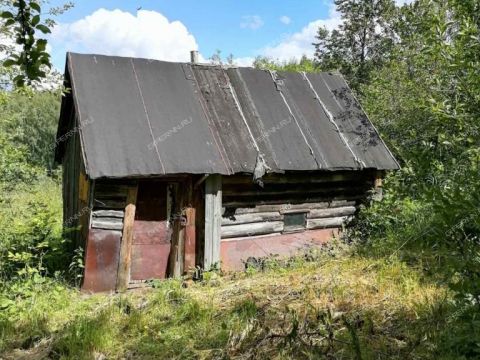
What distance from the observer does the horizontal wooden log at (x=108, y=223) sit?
7.51m

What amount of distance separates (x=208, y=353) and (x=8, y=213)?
7.38 meters

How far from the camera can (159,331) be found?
562 cm

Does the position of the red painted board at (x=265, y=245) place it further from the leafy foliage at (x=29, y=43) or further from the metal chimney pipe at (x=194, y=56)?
the leafy foliage at (x=29, y=43)

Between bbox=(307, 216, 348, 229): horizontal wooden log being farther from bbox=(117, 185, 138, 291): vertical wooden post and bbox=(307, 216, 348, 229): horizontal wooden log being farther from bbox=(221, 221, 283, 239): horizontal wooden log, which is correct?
bbox=(117, 185, 138, 291): vertical wooden post

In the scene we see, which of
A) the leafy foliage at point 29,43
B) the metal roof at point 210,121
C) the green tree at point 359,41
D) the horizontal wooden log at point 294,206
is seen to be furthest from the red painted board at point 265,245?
the green tree at point 359,41

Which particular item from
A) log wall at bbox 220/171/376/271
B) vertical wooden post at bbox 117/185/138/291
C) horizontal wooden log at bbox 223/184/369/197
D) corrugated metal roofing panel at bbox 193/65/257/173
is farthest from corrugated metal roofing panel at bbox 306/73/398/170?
vertical wooden post at bbox 117/185/138/291

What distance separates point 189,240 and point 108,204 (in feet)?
5.34

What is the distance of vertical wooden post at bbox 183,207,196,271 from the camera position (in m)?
8.23

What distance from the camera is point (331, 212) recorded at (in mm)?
9906

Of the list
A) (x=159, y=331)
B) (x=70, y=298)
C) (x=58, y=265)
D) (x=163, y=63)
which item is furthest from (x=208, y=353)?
(x=163, y=63)

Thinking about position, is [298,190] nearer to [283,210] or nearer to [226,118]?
[283,210]

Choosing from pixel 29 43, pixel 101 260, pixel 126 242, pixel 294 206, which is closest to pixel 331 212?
pixel 294 206

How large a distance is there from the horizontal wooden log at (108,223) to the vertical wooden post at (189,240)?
121 centimetres

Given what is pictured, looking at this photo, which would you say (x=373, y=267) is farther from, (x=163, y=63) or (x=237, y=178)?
(x=163, y=63)
